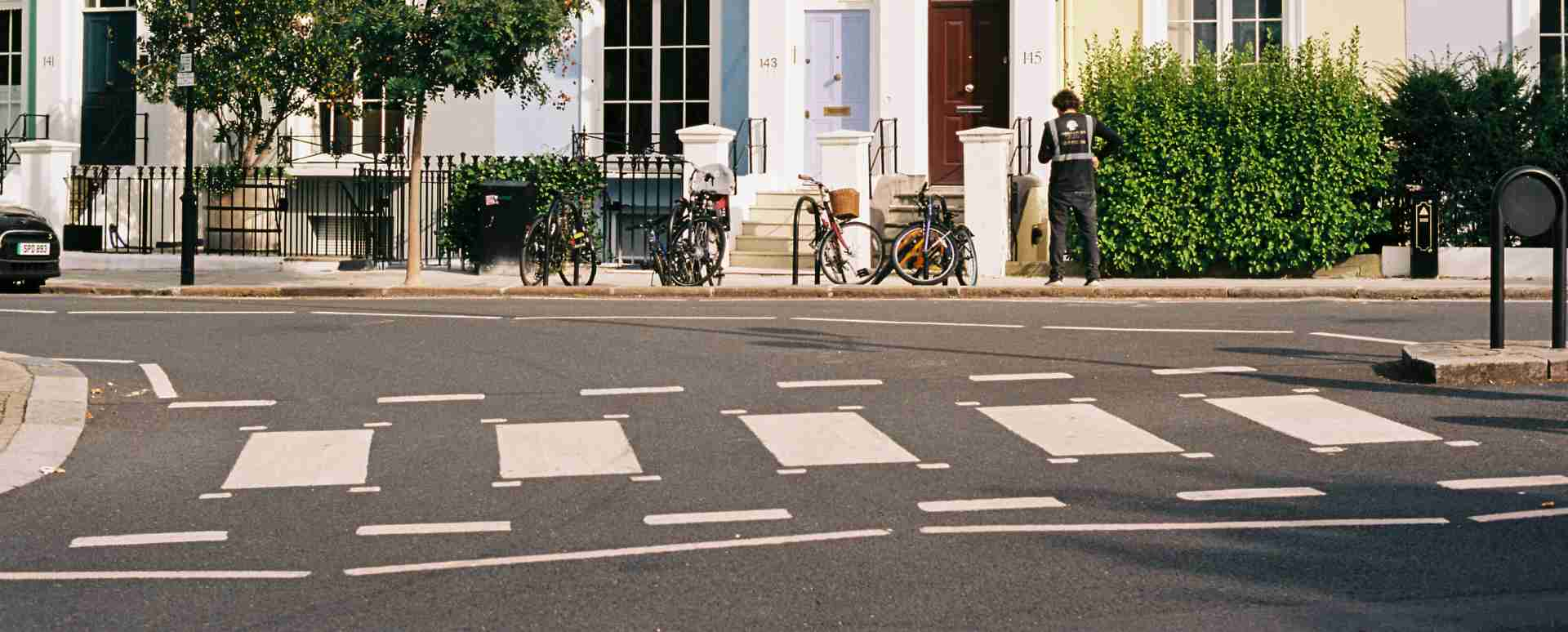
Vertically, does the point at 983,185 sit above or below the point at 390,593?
above

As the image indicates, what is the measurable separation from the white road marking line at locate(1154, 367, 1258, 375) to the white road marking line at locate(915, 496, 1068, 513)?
430 cm

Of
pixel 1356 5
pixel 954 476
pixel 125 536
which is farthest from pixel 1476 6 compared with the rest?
pixel 125 536

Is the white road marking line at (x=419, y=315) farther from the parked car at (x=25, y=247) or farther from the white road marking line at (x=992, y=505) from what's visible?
the white road marking line at (x=992, y=505)

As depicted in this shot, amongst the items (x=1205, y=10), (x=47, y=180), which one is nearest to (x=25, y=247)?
(x=47, y=180)

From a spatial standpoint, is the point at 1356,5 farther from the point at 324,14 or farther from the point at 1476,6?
the point at 324,14

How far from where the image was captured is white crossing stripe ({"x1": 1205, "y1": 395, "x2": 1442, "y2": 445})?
9234 mm

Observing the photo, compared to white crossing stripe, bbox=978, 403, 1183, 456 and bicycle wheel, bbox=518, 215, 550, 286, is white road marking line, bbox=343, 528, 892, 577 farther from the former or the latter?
bicycle wheel, bbox=518, 215, 550, 286

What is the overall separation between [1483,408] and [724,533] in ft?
15.4

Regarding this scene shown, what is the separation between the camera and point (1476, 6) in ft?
83.9

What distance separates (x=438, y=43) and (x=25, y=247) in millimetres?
4737

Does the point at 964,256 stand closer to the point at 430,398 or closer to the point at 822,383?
the point at 822,383

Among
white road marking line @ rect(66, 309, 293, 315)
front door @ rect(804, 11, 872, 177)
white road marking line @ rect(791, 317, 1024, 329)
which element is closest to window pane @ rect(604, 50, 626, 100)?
front door @ rect(804, 11, 872, 177)

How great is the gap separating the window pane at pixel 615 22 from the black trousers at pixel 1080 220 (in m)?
9.44

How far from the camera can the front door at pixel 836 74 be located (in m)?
26.5
